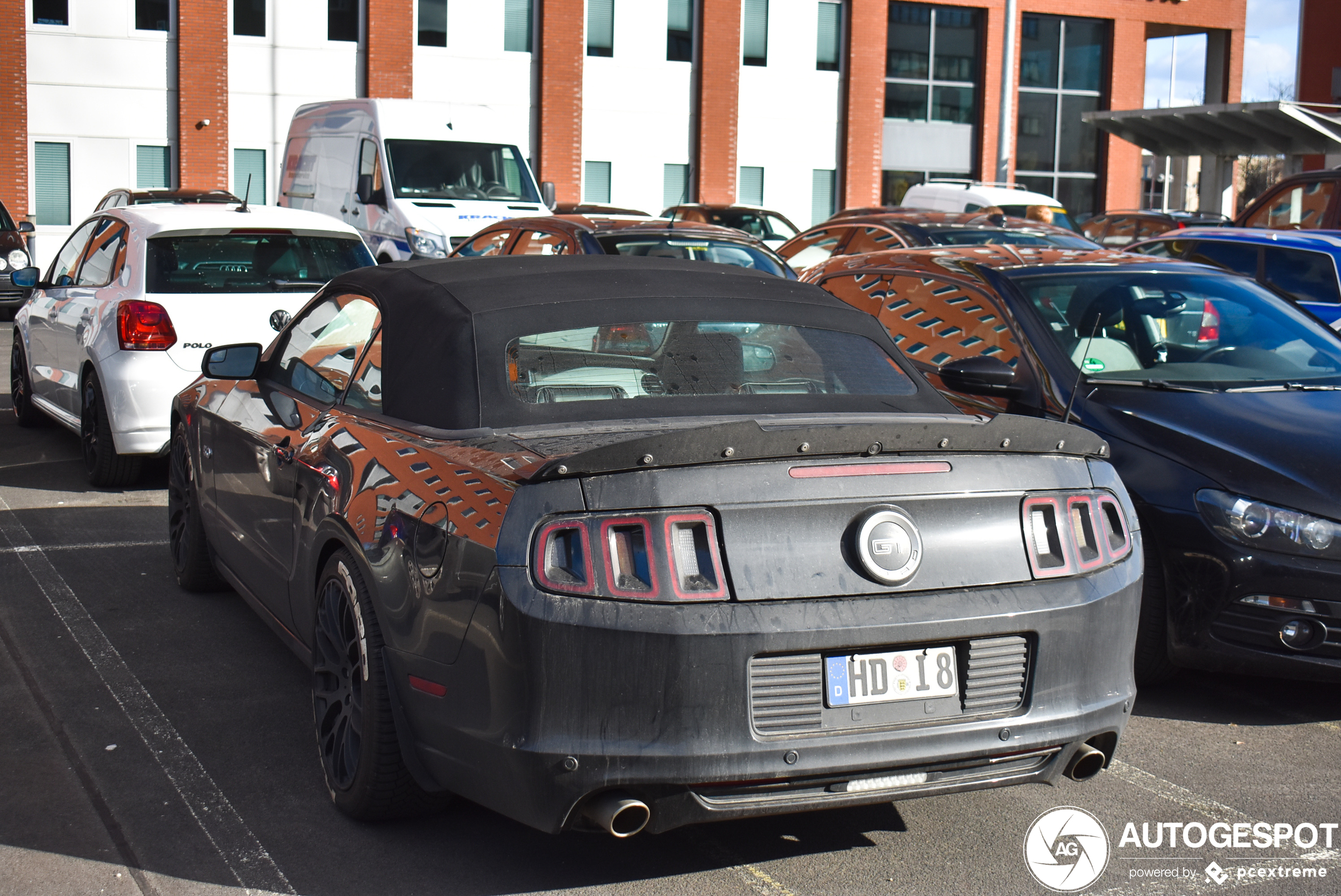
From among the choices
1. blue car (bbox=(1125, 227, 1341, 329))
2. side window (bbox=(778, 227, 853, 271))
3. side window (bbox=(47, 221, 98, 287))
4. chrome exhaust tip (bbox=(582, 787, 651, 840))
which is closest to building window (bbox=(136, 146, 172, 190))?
side window (bbox=(778, 227, 853, 271))

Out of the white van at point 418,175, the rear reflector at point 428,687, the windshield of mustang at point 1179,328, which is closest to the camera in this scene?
the rear reflector at point 428,687

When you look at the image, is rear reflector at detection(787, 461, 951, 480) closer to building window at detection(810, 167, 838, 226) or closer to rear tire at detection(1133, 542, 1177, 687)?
rear tire at detection(1133, 542, 1177, 687)

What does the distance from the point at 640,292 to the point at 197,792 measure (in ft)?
6.63

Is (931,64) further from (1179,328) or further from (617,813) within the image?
(617,813)

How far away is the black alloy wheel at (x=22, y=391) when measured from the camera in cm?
1051

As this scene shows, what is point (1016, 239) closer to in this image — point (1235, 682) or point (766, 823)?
point (1235, 682)

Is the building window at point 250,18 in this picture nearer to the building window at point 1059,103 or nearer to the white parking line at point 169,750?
the building window at point 1059,103

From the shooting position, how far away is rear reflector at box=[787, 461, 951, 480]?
3.38 metres

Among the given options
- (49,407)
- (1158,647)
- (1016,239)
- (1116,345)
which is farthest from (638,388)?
(1016,239)

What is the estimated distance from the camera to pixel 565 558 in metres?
3.25

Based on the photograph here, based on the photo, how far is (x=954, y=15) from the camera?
120 ft

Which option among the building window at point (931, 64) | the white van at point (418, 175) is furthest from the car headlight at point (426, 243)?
the building window at point (931, 64)

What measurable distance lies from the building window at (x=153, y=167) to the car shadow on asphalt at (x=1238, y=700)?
27.7 meters

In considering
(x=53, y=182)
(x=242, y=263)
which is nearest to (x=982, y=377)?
→ (x=242, y=263)
